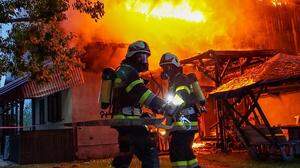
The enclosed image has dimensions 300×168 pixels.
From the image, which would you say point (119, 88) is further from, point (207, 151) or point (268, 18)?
point (268, 18)

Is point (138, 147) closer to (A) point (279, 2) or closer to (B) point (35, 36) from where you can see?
(B) point (35, 36)

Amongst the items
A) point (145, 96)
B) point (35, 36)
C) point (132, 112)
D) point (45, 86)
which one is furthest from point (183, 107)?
point (45, 86)

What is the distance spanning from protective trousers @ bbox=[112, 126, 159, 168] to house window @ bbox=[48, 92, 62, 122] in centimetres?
1102

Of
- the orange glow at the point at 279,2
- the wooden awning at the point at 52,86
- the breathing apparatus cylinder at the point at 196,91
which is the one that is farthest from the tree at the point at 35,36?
the orange glow at the point at 279,2

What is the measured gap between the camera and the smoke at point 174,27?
16.5 meters

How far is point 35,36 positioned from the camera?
11.1 meters

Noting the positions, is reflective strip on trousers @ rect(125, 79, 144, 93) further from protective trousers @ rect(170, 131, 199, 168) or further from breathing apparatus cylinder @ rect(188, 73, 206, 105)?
breathing apparatus cylinder @ rect(188, 73, 206, 105)

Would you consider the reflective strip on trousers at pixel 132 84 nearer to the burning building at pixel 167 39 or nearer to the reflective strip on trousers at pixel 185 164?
the reflective strip on trousers at pixel 185 164

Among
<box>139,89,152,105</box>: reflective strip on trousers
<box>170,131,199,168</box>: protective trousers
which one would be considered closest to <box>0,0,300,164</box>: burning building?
<box>170,131,199,168</box>: protective trousers

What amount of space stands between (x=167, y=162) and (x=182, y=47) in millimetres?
9060

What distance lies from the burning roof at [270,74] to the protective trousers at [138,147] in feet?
19.3

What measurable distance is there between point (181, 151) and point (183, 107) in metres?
0.68

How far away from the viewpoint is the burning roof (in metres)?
10.8

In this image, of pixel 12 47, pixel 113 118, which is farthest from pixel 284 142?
pixel 12 47
